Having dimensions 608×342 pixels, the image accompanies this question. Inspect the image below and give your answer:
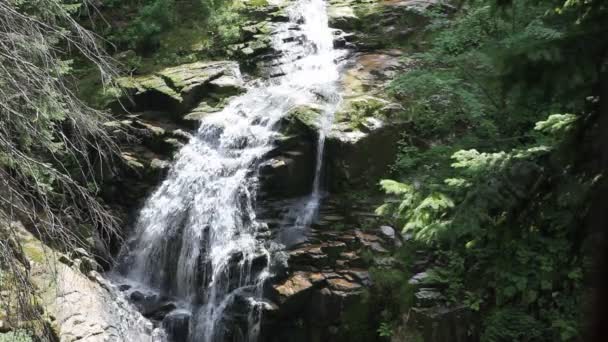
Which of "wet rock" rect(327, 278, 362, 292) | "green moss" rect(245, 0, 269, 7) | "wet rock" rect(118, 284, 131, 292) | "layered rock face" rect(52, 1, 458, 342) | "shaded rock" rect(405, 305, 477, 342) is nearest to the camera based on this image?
"shaded rock" rect(405, 305, 477, 342)

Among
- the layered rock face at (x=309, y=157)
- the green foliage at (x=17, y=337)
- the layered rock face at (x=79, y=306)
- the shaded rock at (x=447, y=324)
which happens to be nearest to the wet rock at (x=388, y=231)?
the layered rock face at (x=309, y=157)

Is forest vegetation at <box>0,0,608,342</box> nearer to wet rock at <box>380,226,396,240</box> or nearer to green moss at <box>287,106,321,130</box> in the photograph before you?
wet rock at <box>380,226,396,240</box>

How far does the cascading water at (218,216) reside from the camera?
345 inches

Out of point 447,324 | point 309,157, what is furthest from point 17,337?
point 309,157

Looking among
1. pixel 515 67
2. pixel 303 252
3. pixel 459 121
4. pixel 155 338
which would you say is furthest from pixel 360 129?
pixel 515 67

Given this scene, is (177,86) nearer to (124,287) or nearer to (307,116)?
(307,116)

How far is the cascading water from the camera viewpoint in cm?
877

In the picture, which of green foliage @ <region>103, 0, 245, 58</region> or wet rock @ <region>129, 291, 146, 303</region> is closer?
wet rock @ <region>129, 291, 146, 303</region>

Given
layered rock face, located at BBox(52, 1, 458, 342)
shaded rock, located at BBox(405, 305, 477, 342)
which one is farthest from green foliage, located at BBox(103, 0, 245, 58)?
shaded rock, located at BBox(405, 305, 477, 342)

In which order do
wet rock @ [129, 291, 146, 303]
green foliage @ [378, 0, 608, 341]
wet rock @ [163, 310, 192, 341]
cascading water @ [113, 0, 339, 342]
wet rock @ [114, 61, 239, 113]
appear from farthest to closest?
wet rock @ [114, 61, 239, 113] → wet rock @ [129, 291, 146, 303] → cascading water @ [113, 0, 339, 342] → wet rock @ [163, 310, 192, 341] → green foliage @ [378, 0, 608, 341]

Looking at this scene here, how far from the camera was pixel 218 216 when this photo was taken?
388 inches

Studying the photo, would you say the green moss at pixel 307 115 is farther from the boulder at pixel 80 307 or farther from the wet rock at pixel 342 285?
the boulder at pixel 80 307

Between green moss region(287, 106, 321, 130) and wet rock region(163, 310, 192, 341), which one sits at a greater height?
green moss region(287, 106, 321, 130)

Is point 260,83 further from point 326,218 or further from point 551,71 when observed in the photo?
point 551,71
